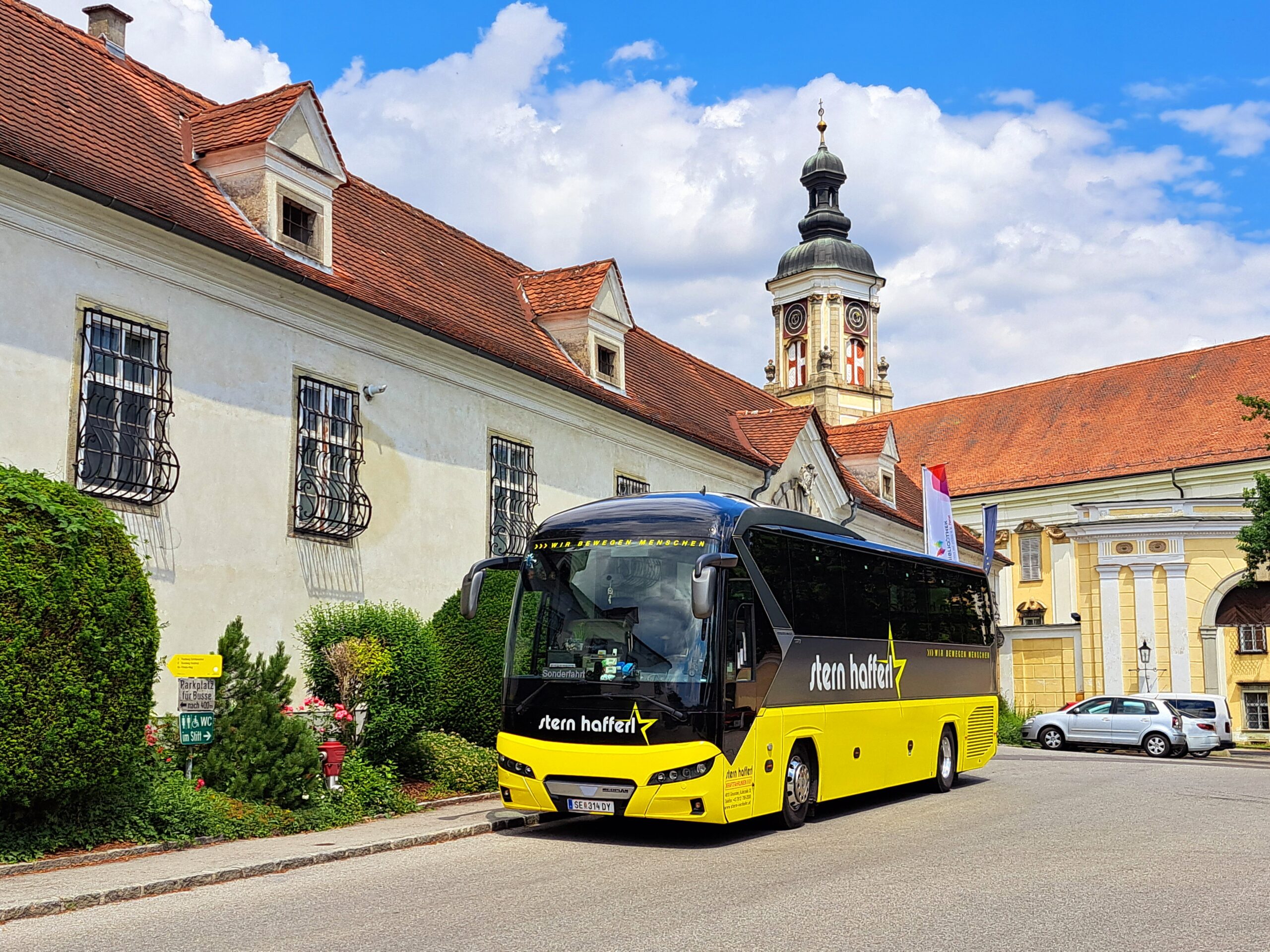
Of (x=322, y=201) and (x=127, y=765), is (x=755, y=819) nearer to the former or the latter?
(x=127, y=765)

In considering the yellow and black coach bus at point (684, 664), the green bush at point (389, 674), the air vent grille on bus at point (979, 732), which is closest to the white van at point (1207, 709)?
the air vent grille on bus at point (979, 732)

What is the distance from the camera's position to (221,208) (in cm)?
1639

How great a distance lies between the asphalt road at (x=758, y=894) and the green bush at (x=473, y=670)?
11.6 feet

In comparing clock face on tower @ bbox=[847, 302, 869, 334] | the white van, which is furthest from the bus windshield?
clock face on tower @ bbox=[847, 302, 869, 334]

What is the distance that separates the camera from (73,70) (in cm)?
1608

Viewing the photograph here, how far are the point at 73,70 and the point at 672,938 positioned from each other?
13.5 m

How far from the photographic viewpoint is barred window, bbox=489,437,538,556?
2062 centimetres

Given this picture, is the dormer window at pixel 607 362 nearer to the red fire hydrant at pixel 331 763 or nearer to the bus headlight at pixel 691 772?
the red fire hydrant at pixel 331 763

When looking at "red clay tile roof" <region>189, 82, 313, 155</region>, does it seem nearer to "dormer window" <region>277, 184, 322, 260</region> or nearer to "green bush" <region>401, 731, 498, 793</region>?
"dormer window" <region>277, 184, 322, 260</region>

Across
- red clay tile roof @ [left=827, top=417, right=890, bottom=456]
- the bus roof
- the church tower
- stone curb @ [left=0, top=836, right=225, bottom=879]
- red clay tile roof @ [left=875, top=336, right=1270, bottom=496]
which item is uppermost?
the church tower

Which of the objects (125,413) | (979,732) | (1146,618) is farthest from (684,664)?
(1146,618)

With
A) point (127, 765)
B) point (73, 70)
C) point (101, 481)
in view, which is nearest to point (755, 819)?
point (127, 765)

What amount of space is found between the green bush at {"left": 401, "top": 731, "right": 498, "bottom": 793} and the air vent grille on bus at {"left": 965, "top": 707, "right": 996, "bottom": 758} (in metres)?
7.28

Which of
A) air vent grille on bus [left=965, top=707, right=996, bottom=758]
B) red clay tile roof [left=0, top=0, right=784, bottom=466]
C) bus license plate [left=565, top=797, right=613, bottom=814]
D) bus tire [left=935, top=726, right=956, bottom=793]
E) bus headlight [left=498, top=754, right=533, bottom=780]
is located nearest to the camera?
bus license plate [left=565, top=797, right=613, bottom=814]
